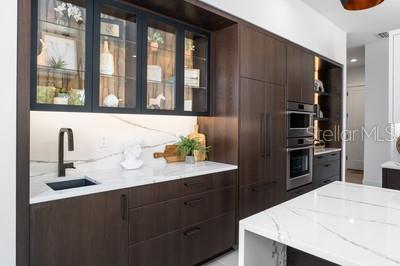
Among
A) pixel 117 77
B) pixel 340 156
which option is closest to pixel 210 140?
pixel 117 77

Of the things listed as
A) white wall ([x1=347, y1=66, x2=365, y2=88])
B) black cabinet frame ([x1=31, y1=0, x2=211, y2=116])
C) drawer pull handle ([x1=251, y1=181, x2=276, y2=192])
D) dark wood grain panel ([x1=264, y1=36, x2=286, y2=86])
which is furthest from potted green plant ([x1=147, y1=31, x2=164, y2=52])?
white wall ([x1=347, y1=66, x2=365, y2=88])

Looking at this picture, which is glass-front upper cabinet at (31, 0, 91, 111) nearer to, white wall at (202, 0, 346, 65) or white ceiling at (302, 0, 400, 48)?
white wall at (202, 0, 346, 65)

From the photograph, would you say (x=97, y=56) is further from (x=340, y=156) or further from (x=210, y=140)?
(x=340, y=156)

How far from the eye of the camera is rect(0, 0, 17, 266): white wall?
1367 millimetres

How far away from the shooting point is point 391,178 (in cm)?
314

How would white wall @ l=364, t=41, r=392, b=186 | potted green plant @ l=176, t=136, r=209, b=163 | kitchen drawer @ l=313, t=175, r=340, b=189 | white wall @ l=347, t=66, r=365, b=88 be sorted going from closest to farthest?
potted green plant @ l=176, t=136, r=209, b=163 → kitchen drawer @ l=313, t=175, r=340, b=189 → white wall @ l=364, t=41, r=392, b=186 → white wall @ l=347, t=66, r=365, b=88

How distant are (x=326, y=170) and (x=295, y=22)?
239 centimetres

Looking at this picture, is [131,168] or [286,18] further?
[286,18]

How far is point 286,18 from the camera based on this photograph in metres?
3.29

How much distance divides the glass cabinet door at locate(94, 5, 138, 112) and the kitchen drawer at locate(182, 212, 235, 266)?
1.26m

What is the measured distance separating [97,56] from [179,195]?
4.30 ft

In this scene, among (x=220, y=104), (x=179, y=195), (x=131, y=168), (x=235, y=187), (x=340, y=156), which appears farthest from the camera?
(x=340, y=156)

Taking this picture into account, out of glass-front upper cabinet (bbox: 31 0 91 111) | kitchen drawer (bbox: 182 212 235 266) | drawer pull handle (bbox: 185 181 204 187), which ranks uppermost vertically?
glass-front upper cabinet (bbox: 31 0 91 111)

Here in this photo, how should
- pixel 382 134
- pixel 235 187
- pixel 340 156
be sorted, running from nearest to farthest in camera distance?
pixel 235 187, pixel 340 156, pixel 382 134
